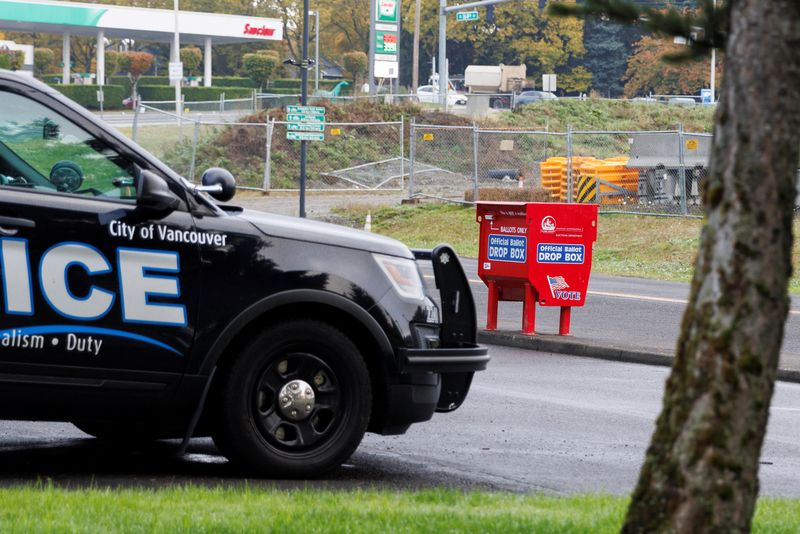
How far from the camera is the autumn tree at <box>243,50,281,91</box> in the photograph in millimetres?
81062

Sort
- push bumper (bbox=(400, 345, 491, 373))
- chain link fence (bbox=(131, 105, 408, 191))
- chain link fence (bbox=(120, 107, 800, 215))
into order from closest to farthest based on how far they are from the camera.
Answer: push bumper (bbox=(400, 345, 491, 373)) → chain link fence (bbox=(120, 107, 800, 215)) → chain link fence (bbox=(131, 105, 408, 191))

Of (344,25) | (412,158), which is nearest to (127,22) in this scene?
(344,25)

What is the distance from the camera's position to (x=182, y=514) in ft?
18.4

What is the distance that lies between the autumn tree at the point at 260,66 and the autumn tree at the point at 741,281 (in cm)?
7840

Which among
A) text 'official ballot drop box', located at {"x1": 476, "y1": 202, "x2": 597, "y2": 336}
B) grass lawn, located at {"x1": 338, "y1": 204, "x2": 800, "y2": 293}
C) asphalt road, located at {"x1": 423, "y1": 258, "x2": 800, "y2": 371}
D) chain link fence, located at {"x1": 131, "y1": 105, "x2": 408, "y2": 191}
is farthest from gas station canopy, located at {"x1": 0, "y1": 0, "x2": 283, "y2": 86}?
text 'official ballot drop box', located at {"x1": 476, "y1": 202, "x2": 597, "y2": 336}

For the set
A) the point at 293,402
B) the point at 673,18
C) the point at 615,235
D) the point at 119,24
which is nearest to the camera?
the point at 673,18

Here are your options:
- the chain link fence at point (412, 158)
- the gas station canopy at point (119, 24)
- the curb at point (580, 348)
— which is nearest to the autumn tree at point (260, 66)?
A: the gas station canopy at point (119, 24)

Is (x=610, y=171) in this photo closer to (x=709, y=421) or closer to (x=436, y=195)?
(x=436, y=195)

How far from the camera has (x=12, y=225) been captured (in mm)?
6367

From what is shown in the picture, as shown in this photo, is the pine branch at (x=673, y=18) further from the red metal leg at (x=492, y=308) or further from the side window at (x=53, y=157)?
the red metal leg at (x=492, y=308)

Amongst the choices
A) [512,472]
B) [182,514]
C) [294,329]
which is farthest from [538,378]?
[182,514]

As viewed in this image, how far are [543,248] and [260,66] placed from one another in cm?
6924

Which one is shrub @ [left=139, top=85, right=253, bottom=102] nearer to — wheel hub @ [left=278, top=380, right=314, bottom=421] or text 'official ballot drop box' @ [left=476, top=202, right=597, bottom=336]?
text 'official ballot drop box' @ [left=476, top=202, right=597, bottom=336]

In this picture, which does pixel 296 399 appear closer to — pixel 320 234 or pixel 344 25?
pixel 320 234
